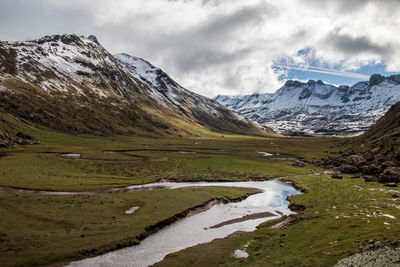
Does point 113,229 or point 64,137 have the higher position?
point 64,137

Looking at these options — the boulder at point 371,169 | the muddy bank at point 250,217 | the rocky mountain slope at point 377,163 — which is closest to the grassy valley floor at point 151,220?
the muddy bank at point 250,217

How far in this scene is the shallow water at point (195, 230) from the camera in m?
34.2

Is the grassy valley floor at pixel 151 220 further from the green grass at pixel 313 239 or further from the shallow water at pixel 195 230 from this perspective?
the shallow water at pixel 195 230

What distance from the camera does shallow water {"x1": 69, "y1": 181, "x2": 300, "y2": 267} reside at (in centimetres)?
3422

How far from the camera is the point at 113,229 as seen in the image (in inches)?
1633

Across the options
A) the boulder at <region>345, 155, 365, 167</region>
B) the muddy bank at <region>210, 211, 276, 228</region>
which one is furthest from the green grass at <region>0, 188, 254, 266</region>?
the boulder at <region>345, 155, 365, 167</region>

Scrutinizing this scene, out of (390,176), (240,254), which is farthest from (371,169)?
(240,254)

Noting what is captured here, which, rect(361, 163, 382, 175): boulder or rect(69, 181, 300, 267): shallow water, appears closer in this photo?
rect(69, 181, 300, 267): shallow water

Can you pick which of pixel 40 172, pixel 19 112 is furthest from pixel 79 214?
pixel 19 112

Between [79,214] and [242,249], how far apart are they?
28867 millimetres

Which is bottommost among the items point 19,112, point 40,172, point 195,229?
point 195,229

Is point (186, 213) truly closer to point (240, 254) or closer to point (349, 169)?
point (240, 254)

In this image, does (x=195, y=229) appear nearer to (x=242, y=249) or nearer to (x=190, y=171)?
(x=242, y=249)

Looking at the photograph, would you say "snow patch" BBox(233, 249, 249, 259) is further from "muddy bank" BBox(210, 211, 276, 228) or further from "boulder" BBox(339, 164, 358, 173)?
"boulder" BBox(339, 164, 358, 173)
